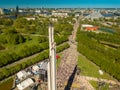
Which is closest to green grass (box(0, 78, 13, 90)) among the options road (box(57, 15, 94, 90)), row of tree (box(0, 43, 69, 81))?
row of tree (box(0, 43, 69, 81))

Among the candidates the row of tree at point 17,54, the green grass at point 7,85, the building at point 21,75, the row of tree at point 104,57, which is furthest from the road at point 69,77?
the green grass at point 7,85

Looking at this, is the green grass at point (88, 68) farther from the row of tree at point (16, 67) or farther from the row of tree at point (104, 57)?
the row of tree at point (16, 67)

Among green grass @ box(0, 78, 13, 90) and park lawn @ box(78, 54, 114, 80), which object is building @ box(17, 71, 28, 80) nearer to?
green grass @ box(0, 78, 13, 90)

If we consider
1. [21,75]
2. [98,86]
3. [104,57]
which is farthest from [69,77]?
[104,57]

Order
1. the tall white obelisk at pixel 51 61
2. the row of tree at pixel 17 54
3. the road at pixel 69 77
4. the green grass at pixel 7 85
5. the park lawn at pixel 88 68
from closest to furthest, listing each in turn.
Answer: the tall white obelisk at pixel 51 61
the road at pixel 69 77
the green grass at pixel 7 85
the park lawn at pixel 88 68
the row of tree at pixel 17 54

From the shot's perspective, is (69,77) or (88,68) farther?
(88,68)

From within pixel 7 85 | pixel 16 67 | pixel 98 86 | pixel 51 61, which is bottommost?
pixel 98 86

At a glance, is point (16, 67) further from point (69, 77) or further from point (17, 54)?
point (69, 77)

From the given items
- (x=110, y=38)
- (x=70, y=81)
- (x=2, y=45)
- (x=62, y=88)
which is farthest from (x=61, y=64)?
(x=110, y=38)
